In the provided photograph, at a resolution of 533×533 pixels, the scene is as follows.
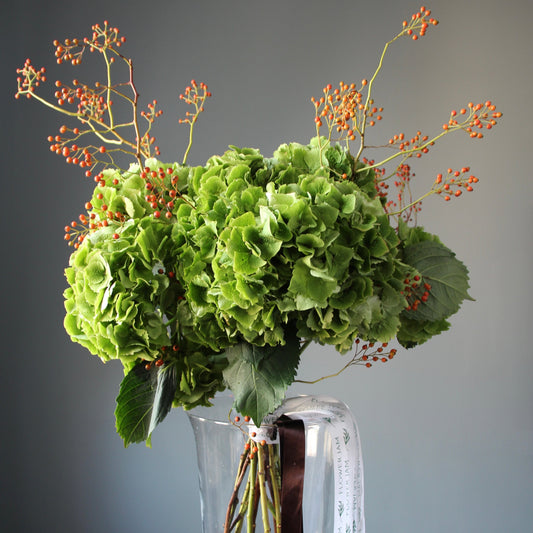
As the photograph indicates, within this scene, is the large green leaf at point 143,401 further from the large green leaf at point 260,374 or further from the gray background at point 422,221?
the gray background at point 422,221

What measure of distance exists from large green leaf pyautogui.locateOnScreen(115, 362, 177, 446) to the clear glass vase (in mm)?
79

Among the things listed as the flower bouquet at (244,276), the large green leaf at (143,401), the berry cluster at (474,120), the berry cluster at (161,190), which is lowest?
the large green leaf at (143,401)

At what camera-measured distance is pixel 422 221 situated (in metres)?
1.50

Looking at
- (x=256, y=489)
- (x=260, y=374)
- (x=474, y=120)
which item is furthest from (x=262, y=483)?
(x=474, y=120)

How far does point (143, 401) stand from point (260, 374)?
124mm

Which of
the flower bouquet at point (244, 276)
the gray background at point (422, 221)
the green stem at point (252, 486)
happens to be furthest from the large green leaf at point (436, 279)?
the gray background at point (422, 221)

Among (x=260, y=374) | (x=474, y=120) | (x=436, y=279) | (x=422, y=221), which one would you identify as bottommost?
(x=260, y=374)

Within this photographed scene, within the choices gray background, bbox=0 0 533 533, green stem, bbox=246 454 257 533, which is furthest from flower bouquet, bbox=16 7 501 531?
gray background, bbox=0 0 533 533

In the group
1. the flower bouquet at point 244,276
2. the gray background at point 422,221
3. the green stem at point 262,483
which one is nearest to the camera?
the flower bouquet at point 244,276

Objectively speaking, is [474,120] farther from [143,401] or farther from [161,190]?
[143,401]

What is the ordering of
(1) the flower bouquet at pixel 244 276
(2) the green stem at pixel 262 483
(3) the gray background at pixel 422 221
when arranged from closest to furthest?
(1) the flower bouquet at pixel 244 276, (2) the green stem at pixel 262 483, (3) the gray background at pixel 422 221

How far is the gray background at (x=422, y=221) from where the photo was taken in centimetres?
142

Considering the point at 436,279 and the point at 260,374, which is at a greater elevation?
the point at 436,279

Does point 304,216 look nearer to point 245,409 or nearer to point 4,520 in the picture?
point 245,409
